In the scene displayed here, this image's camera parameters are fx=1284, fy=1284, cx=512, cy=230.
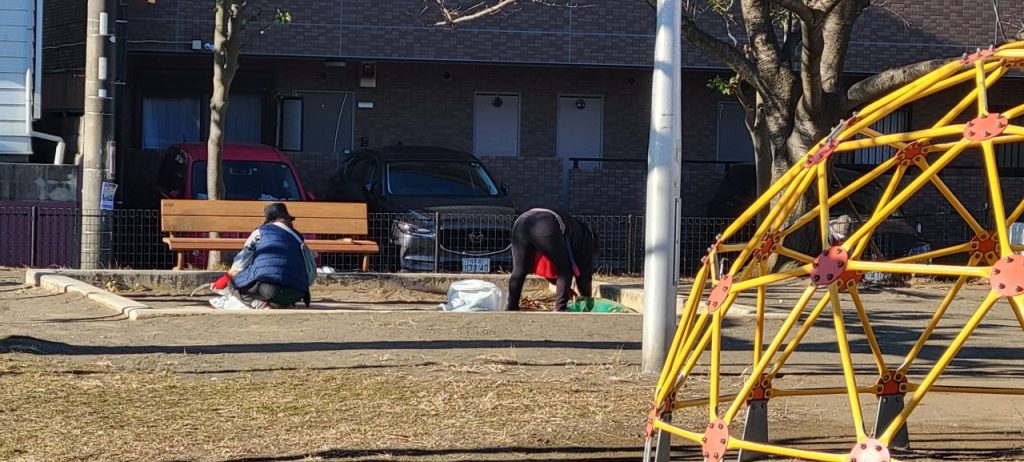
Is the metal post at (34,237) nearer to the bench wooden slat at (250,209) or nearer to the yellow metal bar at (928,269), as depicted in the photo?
the bench wooden slat at (250,209)

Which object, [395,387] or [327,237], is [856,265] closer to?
[395,387]

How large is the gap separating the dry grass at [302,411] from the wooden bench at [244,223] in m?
6.22

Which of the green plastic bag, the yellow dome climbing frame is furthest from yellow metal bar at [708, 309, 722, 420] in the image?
the green plastic bag

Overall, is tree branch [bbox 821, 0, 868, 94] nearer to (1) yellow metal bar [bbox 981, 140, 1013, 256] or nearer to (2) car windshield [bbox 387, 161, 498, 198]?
(2) car windshield [bbox 387, 161, 498, 198]

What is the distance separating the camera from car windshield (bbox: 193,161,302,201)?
1794 centimetres

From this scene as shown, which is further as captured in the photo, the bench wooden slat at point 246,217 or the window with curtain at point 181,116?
the window with curtain at point 181,116

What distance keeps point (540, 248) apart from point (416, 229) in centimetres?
444

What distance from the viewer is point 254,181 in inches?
720

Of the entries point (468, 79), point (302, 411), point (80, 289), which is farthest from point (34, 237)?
point (302, 411)

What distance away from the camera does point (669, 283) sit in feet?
30.9

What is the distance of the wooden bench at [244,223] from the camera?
15602 mm

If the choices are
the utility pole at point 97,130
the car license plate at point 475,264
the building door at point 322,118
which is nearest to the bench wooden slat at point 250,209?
the utility pole at point 97,130

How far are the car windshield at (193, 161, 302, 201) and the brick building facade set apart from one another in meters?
1.66

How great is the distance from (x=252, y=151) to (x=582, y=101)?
666 cm
